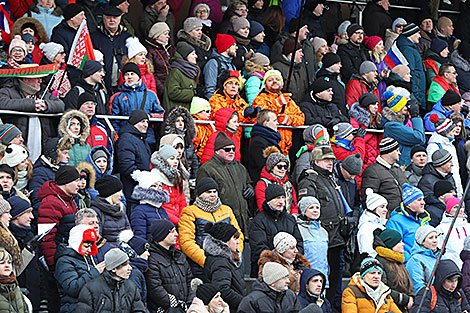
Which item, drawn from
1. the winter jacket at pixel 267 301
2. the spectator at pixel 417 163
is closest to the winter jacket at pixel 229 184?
the winter jacket at pixel 267 301

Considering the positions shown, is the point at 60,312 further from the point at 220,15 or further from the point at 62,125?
the point at 220,15

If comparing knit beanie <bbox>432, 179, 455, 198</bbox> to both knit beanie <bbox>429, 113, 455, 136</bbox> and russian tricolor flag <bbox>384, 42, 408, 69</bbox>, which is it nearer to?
knit beanie <bbox>429, 113, 455, 136</bbox>

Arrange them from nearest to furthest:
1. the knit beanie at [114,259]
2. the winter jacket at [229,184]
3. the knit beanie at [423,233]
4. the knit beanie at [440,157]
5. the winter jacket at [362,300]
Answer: the knit beanie at [114,259]
the winter jacket at [362,300]
the knit beanie at [423,233]
the winter jacket at [229,184]
the knit beanie at [440,157]

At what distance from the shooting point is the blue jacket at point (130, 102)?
13.9 meters

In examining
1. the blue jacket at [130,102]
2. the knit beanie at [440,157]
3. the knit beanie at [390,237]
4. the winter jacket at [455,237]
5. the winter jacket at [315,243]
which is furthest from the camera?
the knit beanie at [440,157]

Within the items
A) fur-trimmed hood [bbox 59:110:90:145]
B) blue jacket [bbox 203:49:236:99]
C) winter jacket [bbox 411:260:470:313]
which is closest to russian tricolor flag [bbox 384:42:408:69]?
A: blue jacket [bbox 203:49:236:99]

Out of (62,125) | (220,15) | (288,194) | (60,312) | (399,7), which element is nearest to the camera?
(60,312)

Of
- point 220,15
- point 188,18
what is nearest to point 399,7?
point 220,15

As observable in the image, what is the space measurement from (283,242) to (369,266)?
2.95 feet

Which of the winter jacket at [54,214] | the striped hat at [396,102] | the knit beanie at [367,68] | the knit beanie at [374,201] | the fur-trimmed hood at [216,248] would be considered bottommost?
the striped hat at [396,102]

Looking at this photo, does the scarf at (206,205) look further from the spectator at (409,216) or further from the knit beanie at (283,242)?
the spectator at (409,216)

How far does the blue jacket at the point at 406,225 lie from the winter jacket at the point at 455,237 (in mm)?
265

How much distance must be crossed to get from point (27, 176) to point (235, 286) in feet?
7.81

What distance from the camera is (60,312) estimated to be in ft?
35.1
